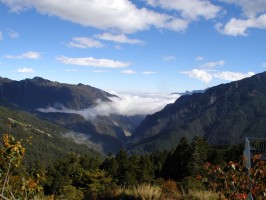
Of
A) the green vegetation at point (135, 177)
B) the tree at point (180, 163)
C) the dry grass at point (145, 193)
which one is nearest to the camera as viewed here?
the green vegetation at point (135, 177)

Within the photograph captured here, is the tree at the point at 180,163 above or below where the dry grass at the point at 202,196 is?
below

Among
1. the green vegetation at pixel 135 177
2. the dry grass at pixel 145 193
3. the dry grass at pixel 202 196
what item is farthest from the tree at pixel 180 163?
the dry grass at pixel 202 196

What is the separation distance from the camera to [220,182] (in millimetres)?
7941

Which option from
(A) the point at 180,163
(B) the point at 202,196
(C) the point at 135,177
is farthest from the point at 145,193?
(C) the point at 135,177

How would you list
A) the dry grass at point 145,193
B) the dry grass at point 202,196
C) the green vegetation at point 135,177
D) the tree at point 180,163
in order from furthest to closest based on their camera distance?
the tree at point 180,163 < the dry grass at point 145,193 < the dry grass at point 202,196 < the green vegetation at point 135,177

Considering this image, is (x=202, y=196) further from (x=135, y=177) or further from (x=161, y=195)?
(x=135, y=177)

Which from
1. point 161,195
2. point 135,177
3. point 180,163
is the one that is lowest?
point 135,177

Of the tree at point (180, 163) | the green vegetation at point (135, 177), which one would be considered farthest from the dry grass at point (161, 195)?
the tree at point (180, 163)

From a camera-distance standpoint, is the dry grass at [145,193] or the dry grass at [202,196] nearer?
the dry grass at [202,196]

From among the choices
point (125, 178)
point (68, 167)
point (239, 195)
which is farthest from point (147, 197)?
point (68, 167)

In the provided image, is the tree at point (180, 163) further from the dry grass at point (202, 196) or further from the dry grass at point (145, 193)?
the dry grass at point (202, 196)

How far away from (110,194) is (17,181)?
5.75 meters

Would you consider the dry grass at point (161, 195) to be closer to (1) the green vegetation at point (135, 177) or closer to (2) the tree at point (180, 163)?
(1) the green vegetation at point (135, 177)

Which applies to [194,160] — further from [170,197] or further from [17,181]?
[17,181]
